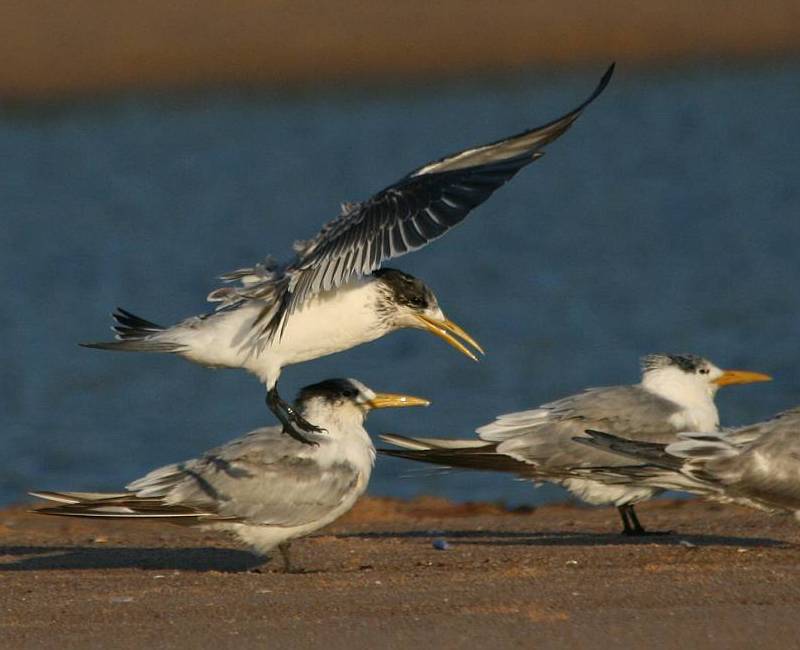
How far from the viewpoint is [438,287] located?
17.5m

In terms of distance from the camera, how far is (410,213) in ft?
24.2

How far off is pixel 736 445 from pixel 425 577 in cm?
146

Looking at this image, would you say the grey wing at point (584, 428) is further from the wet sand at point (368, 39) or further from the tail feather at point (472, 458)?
the wet sand at point (368, 39)

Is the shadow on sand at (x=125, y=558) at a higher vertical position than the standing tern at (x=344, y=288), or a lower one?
lower

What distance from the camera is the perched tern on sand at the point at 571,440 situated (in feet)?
28.1

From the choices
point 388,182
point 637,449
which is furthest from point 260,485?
point 388,182

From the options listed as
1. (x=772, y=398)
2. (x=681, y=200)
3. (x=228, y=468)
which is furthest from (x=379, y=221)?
(x=681, y=200)

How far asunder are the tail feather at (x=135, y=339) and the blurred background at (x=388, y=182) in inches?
70.9

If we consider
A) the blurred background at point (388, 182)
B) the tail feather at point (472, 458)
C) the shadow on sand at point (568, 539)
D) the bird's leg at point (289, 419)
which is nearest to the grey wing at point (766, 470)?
the shadow on sand at point (568, 539)

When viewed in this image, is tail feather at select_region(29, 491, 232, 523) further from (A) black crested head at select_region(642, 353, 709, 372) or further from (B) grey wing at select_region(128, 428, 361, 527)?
(A) black crested head at select_region(642, 353, 709, 372)

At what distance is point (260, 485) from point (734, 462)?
6.33ft

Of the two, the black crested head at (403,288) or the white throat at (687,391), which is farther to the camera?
the white throat at (687,391)

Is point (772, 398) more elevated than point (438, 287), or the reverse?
point (438, 287)

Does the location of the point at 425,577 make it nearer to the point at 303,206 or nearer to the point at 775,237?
the point at 775,237
